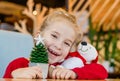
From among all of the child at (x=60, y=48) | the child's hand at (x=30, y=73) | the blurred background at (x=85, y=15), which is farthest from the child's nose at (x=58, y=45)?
the blurred background at (x=85, y=15)

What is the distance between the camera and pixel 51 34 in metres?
0.87

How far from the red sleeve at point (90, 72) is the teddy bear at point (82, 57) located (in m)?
0.05

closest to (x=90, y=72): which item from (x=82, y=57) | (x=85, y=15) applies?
(x=82, y=57)

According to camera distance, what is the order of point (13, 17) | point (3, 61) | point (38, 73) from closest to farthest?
point (38, 73) → point (3, 61) → point (13, 17)

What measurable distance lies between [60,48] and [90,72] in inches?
4.1

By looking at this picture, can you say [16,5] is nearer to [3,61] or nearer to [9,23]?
[9,23]

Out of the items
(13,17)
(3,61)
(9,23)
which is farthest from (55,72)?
(13,17)

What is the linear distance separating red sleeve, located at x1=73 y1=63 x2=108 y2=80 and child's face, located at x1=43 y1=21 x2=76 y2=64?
71 millimetres

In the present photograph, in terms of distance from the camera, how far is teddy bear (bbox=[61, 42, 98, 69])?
2.93 ft

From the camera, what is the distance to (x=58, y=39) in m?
0.85

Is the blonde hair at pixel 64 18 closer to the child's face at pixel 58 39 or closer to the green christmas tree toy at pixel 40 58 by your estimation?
the child's face at pixel 58 39

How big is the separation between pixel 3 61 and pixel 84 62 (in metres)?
0.40

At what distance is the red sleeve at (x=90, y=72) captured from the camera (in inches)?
31.7

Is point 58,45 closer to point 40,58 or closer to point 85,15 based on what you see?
point 40,58
